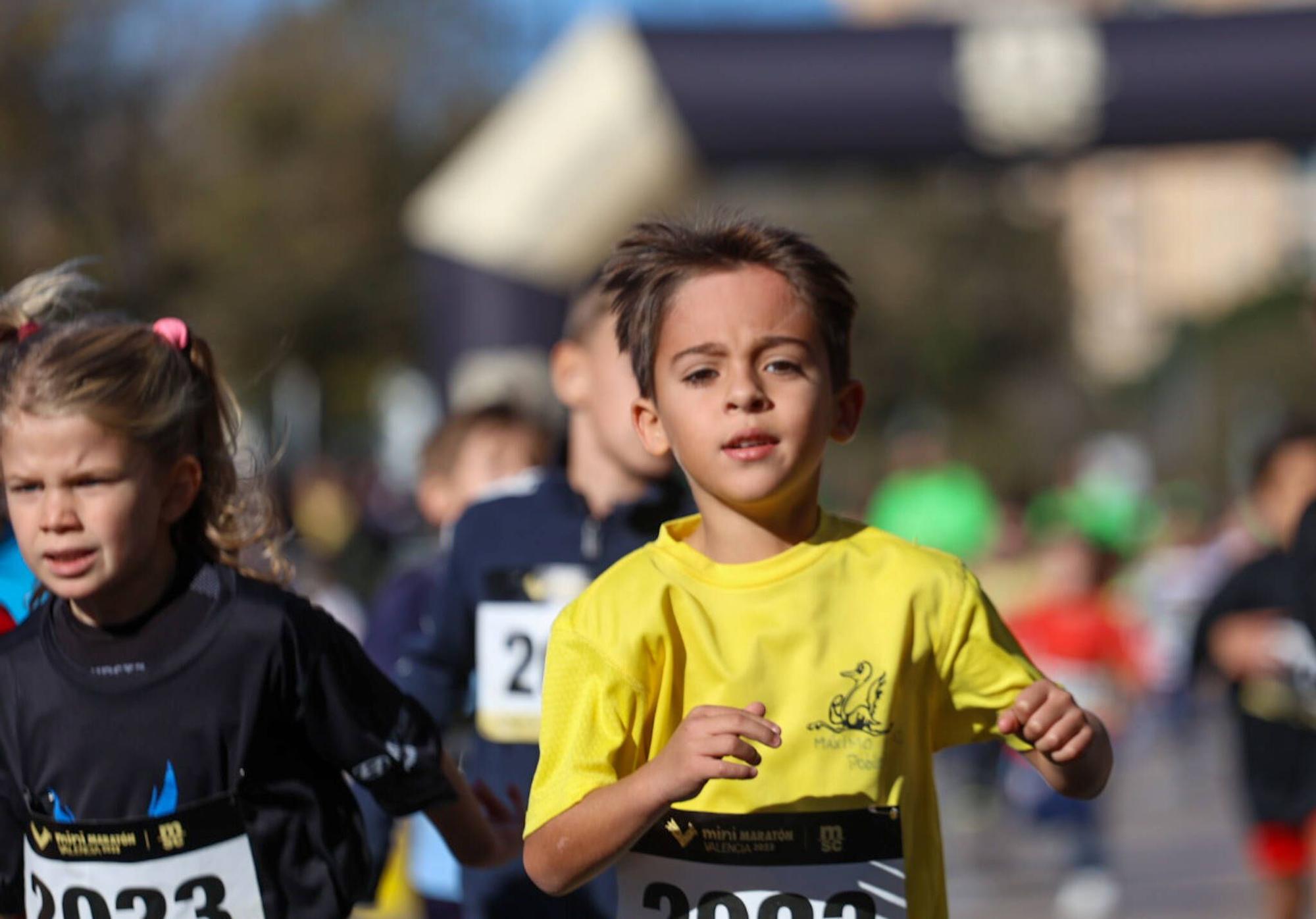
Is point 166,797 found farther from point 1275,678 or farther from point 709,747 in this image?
point 1275,678

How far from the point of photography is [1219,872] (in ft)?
30.0

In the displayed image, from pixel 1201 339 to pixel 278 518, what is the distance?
38820mm

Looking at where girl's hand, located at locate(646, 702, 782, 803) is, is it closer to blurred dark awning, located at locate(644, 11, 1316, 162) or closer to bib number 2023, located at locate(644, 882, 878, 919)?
bib number 2023, located at locate(644, 882, 878, 919)

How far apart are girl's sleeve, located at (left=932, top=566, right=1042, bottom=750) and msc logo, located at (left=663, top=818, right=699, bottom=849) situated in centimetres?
35

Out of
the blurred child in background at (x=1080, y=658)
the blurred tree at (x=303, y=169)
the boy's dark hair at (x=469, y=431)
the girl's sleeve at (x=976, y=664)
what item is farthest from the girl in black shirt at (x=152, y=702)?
the blurred tree at (x=303, y=169)

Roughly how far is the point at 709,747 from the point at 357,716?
32.1 inches

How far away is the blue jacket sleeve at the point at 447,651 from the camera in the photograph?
422 cm

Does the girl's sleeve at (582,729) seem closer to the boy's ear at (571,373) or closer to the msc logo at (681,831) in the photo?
the msc logo at (681,831)

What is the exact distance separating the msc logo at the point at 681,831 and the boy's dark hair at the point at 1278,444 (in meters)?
4.28

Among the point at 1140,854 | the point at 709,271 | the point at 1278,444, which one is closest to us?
the point at 709,271

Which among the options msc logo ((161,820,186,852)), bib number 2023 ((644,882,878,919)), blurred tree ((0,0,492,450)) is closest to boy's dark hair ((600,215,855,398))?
bib number 2023 ((644,882,878,919))

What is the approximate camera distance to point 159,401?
3055 millimetres

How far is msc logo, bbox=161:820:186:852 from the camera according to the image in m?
2.92

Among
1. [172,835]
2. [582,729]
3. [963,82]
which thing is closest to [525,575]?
[172,835]
